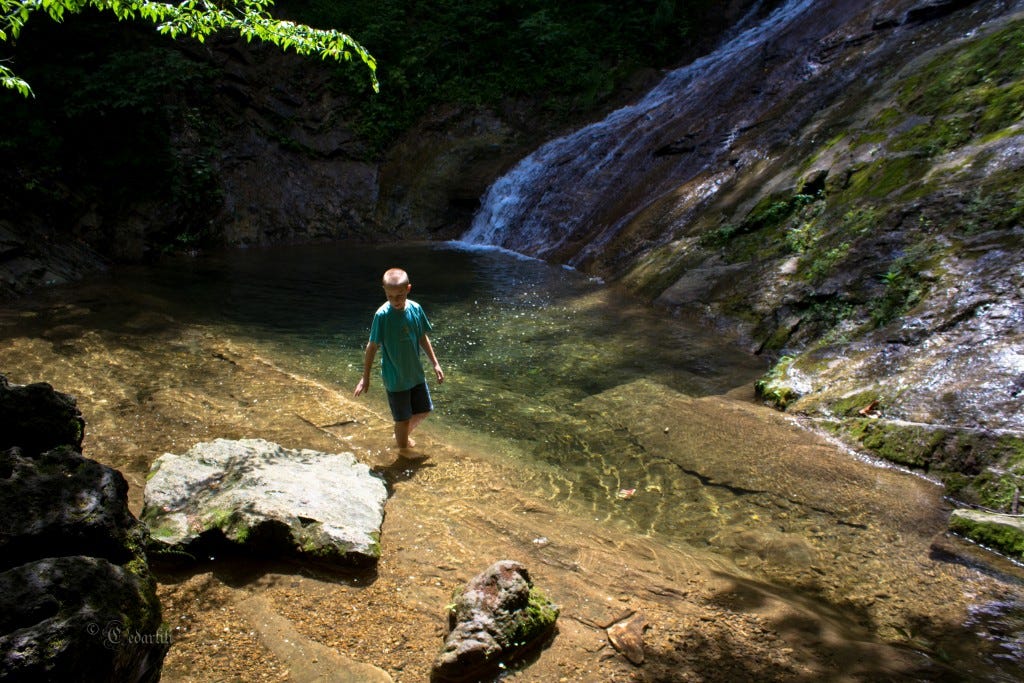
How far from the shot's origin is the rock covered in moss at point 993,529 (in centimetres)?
373

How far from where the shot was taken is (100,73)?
1491 cm

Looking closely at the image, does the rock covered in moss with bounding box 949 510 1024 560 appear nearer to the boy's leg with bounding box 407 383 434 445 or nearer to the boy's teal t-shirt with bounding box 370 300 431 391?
the boy's leg with bounding box 407 383 434 445

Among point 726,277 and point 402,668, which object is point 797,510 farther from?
point 726,277

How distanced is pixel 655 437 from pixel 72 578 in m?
4.28

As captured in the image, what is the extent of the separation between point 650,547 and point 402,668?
1.77 m

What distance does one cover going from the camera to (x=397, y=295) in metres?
4.86

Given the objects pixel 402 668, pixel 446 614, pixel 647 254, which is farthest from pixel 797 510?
pixel 647 254

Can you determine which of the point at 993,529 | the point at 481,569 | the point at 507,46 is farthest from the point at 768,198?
the point at 507,46

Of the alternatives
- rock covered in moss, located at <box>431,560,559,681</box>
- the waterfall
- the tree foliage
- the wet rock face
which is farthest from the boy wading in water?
the tree foliage

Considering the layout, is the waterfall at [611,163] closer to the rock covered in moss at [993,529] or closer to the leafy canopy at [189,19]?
the leafy canopy at [189,19]

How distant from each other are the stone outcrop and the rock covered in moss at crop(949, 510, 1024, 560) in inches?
174

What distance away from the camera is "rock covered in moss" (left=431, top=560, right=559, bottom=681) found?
8.90 feet

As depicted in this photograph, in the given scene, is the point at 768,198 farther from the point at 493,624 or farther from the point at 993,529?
the point at 493,624

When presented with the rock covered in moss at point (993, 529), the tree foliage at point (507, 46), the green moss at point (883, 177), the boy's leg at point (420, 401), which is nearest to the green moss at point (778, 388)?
the rock covered in moss at point (993, 529)
